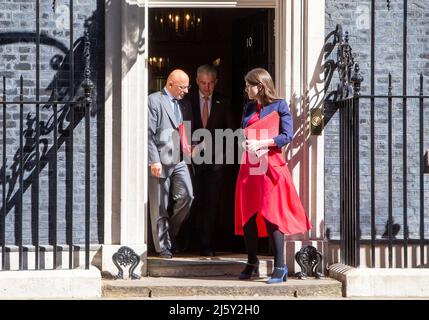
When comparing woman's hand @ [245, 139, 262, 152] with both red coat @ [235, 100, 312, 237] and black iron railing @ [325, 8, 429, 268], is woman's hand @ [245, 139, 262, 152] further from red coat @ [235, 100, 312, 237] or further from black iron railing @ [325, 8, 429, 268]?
black iron railing @ [325, 8, 429, 268]

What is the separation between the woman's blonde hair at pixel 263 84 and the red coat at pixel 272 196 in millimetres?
133

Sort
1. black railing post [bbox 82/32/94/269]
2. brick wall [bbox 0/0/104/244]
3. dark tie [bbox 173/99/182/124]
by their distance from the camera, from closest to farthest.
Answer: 1. black railing post [bbox 82/32/94/269]
2. brick wall [bbox 0/0/104/244]
3. dark tie [bbox 173/99/182/124]

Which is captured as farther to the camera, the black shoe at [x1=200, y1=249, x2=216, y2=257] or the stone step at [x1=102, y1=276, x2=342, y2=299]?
the black shoe at [x1=200, y1=249, x2=216, y2=257]

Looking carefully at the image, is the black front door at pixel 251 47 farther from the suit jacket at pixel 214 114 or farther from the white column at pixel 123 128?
the white column at pixel 123 128

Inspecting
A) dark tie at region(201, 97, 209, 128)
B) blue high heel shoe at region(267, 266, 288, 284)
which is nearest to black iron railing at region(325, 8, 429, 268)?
blue high heel shoe at region(267, 266, 288, 284)

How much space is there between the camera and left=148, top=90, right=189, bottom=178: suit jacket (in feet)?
34.3

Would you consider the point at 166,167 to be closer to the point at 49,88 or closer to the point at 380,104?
the point at 49,88

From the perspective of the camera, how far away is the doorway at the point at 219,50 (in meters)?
11.5

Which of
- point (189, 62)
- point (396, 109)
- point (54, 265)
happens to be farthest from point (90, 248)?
point (189, 62)

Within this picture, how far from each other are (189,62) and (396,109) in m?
4.75

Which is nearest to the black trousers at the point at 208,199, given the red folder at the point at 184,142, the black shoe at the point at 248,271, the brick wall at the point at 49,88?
the red folder at the point at 184,142

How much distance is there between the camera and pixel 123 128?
33.1 ft

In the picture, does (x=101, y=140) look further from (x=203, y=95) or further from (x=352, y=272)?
(x=352, y=272)

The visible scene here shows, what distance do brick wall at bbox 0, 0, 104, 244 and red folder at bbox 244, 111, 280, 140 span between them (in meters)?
1.43
